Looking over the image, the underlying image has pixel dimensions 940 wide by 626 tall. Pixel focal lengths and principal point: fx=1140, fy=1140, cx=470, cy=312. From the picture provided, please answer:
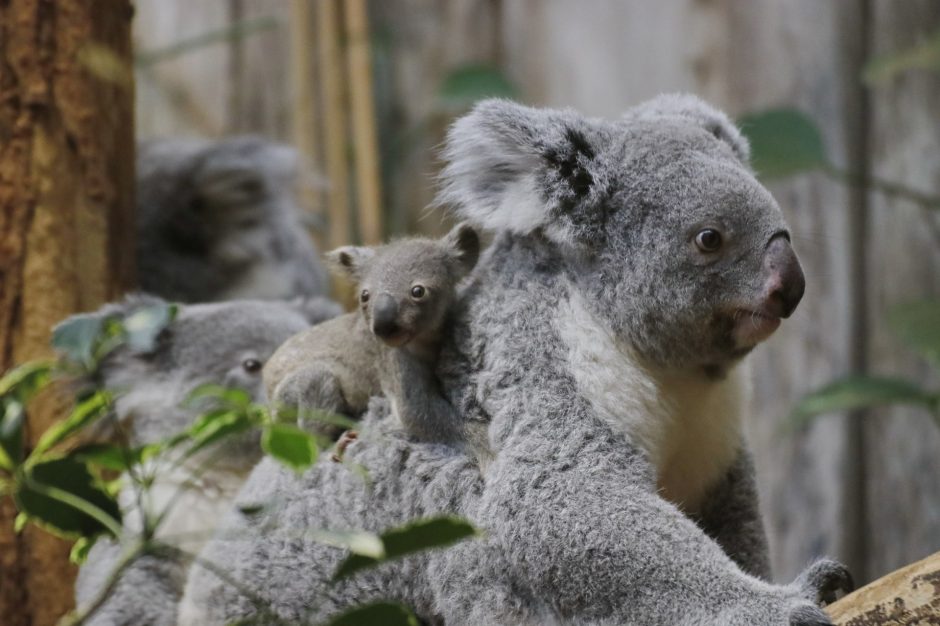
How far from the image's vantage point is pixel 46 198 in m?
3.27

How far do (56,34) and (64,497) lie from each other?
6.79ft

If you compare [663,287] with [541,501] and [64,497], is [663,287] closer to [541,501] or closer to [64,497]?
[541,501]

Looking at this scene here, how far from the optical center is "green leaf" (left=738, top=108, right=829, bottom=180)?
446cm

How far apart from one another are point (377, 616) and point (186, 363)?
2082mm

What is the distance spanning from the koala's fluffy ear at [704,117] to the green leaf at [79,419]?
1551 mm

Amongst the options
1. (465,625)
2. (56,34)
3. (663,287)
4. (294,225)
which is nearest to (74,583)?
(465,625)

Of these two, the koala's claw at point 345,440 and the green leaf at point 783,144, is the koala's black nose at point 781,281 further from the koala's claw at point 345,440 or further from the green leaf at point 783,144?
the green leaf at point 783,144

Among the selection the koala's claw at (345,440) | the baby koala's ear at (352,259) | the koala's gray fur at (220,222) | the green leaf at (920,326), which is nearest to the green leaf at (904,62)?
the green leaf at (920,326)

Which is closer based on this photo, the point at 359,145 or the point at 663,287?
the point at 663,287

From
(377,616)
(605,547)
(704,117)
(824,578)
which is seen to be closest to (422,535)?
(377,616)

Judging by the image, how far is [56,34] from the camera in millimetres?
3297

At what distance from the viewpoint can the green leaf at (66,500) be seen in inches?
64.1

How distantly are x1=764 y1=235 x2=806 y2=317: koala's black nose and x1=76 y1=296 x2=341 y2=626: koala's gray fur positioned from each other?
160 centimetres

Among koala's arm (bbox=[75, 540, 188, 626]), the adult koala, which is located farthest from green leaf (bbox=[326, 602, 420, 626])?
koala's arm (bbox=[75, 540, 188, 626])
